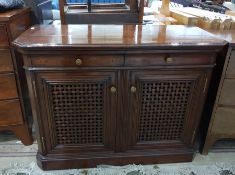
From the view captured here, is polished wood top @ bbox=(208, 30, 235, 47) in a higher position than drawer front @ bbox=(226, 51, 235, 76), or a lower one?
higher

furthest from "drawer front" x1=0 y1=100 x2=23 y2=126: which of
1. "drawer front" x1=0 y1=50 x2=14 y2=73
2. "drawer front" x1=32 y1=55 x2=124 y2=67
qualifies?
"drawer front" x1=32 y1=55 x2=124 y2=67

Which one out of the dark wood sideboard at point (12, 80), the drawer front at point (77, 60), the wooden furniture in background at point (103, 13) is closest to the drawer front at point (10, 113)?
the dark wood sideboard at point (12, 80)

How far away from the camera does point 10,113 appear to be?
4.64 ft

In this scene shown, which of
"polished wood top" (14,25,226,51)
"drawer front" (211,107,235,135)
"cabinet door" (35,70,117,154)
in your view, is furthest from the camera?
"drawer front" (211,107,235,135)

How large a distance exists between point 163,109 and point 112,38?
1.62ft

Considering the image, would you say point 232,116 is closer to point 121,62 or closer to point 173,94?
point 173,94

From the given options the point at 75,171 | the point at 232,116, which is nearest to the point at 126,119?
the point at 75,171

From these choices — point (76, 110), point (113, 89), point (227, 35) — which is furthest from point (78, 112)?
point (227, 35)

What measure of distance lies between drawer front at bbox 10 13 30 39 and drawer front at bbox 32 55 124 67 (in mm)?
329

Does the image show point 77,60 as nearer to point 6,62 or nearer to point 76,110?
point 76,110

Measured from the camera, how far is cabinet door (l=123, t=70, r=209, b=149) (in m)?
1.18

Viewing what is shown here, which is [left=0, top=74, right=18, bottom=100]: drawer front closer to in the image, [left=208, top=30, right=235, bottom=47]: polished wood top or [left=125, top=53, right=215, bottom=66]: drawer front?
[left=125, top=53, right=215, bottom=66]: drawer front

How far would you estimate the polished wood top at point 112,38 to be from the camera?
1032 mm

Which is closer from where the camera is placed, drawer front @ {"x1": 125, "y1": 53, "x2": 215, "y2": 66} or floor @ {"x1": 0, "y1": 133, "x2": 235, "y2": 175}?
drawer front @ {"x1": 125, "y1": 53, "x2": 215, "y2": 66}
